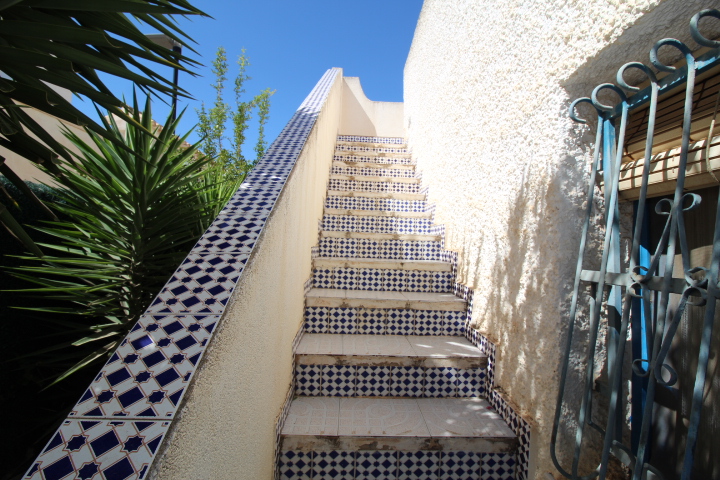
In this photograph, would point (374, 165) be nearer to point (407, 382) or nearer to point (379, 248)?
point (379, 248)

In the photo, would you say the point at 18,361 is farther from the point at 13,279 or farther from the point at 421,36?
the point at 421,36

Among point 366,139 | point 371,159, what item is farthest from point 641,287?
point 366,139

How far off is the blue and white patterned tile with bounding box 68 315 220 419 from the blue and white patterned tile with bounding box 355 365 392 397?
1276mm

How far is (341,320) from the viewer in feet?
8.46

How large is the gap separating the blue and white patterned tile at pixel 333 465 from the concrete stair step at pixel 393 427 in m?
0.05

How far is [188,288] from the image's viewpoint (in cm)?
121

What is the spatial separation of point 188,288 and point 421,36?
4.91 m

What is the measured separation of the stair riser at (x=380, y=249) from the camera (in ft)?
10.8

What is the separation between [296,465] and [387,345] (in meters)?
0.85

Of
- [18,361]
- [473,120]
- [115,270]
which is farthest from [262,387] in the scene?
[473,120]

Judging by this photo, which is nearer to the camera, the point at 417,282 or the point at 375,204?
the point at 417,282

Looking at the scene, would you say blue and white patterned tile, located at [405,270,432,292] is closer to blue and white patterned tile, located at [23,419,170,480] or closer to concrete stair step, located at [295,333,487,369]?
concrete stair step, located at [295,333,487,369]

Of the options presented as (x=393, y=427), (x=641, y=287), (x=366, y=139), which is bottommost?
(x=393, y=427)

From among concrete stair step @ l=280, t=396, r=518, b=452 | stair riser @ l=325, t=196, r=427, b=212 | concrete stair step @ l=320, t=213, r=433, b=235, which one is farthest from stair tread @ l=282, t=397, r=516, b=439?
stair riser @ l=325, t=196, r=427, b=212
